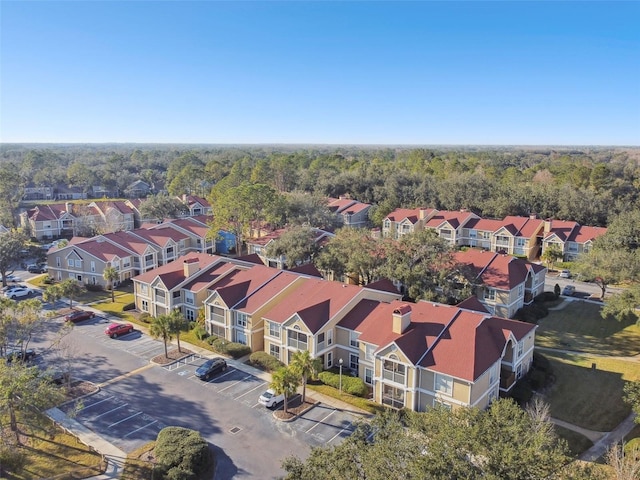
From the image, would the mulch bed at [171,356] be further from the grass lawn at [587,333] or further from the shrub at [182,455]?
the grass lawn at [587,333]

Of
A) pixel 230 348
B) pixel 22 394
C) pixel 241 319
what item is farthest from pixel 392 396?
pixel 22 394

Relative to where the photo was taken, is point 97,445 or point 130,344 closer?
point 97,445

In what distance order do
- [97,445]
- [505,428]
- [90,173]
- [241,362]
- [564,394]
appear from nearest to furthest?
[505,428]
[97,445]
[564,394]
[241,362]
[90,173]

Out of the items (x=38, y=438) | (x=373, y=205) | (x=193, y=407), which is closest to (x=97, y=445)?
(x=38, y=438)

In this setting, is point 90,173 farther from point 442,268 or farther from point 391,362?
point 391,362

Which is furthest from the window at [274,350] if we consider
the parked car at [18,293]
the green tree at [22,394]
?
the parked car at [18,293]

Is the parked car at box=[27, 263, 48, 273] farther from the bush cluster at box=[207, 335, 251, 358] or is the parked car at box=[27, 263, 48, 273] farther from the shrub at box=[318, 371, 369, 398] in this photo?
the shrub at box=[318, 371, 369, 398]

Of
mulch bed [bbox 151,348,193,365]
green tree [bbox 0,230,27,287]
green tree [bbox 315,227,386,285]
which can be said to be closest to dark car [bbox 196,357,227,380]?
mulch bed [bbox 151,348,193,365]
